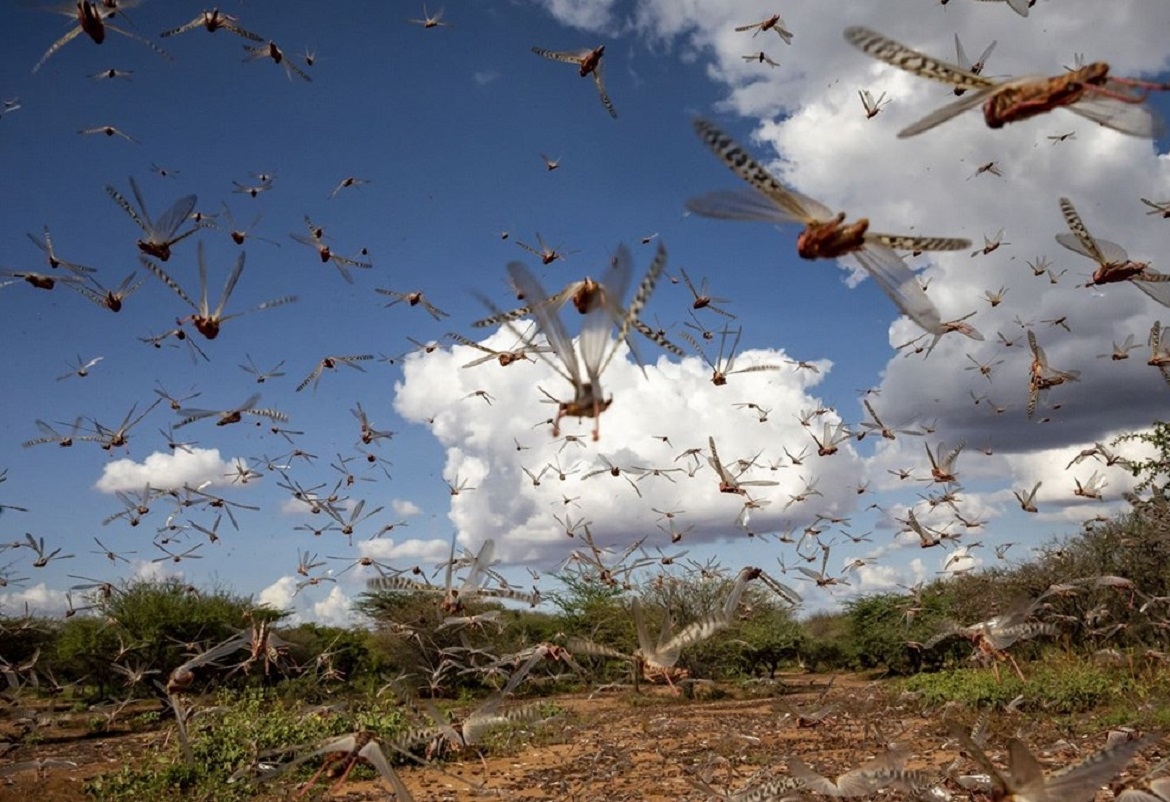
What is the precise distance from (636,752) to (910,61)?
1869 centimetres

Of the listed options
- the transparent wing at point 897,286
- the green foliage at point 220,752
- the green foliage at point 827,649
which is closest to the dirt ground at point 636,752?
the green foliage at point 220,752

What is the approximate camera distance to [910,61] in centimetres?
162

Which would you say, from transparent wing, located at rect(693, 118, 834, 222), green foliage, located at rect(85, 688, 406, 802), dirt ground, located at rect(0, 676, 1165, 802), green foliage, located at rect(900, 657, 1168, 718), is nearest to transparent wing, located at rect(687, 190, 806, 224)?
transparent wing, located at rect(693, 118, 834, 222)

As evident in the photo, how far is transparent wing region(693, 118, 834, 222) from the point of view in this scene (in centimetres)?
166

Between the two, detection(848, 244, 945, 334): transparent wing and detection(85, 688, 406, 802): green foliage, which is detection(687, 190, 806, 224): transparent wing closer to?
detection(848, 244, 945, 334): transparent wing

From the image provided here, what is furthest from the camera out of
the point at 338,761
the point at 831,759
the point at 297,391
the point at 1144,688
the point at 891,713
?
the point at 891,713

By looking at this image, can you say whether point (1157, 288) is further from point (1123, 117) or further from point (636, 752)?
point (636, 752)

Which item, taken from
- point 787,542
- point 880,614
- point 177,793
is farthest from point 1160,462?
point 177,793

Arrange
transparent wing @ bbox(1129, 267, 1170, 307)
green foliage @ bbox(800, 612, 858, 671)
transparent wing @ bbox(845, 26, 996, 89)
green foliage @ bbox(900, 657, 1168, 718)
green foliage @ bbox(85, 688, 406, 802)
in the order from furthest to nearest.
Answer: green foliage @ bbox(800, 612, 858, 671)
green foliage @ bbox(900, 657, 1168, 718)
green foliage @ bbox(85, 688, 406, 802)
transparent wing @ bbox(1129, 267, 1170, 307)
transparent wing @ bbox(845, 26, 996, 89)

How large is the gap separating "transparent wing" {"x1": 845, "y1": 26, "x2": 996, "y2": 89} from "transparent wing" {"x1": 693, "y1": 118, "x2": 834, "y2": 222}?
0.31 meters

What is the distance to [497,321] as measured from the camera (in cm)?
218

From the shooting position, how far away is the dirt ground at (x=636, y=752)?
1368 centimetres

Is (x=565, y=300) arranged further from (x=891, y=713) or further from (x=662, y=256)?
(x=891, y=713)

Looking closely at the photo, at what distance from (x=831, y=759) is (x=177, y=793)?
12.7m
